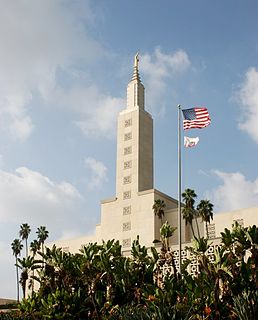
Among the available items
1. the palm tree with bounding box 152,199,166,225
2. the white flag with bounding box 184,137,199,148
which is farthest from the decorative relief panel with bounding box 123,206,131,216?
the white flag with bounding box 184,137,199,148

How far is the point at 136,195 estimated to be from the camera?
62938 millimetres

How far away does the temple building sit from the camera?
2394 inches

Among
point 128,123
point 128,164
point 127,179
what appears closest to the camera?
point 127,179

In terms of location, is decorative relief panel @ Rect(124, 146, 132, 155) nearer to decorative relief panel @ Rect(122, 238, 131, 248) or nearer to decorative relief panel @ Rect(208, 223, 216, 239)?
decorative relief panel @ Rect(122, 238, 131, 248)

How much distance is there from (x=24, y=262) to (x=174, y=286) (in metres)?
24.3

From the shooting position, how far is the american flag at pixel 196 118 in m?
33.9

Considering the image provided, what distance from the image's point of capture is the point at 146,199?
61.8 meters

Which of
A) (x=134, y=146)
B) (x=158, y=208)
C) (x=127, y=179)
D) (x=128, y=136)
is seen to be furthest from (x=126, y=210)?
(x=128, y=136)

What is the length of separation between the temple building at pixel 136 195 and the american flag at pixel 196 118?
85.6 feet

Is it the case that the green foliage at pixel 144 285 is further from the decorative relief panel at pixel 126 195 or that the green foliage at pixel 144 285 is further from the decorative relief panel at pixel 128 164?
the decorative relief panel at pixel 128 164

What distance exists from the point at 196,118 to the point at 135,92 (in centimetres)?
3396

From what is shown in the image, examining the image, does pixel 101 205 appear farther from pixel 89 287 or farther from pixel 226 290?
pixel 226 290

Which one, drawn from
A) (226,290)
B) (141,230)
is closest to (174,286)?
(226,290)

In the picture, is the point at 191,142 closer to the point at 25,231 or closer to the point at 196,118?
the point at 196,118
